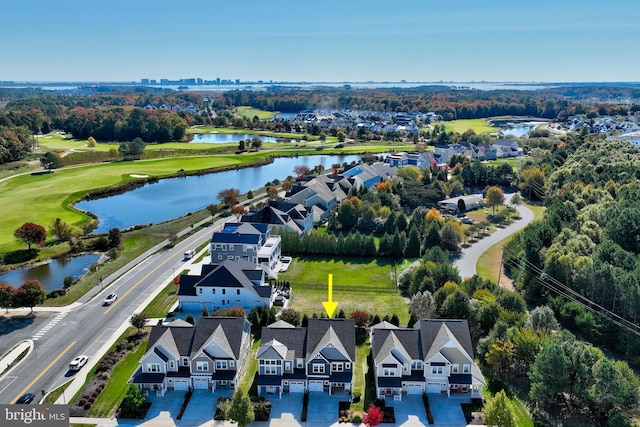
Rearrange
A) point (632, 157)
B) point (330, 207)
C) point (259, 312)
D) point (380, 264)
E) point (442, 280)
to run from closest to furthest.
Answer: point (259, 312) < point (442, 280) < point (380, 264) < point (330, 207) < point (632, 157)

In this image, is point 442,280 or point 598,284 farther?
point 442,280

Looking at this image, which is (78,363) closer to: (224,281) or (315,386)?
(224,281)

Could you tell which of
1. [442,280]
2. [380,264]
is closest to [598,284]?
[442,280]

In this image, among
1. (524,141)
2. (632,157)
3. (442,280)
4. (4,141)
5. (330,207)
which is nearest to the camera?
(442,280)

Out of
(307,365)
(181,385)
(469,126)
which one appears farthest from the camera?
(469,126)

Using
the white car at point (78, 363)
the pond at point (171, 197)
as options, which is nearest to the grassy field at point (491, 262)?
the white car at point (78, 363)

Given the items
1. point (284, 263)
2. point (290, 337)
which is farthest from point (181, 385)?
point (284, 263)

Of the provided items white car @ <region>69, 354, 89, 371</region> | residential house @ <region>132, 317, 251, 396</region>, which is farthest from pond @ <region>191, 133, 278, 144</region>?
residential house @ <region>132, 317, 251, 396</region>

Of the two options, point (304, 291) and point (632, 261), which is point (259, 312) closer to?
point (304, 291)
